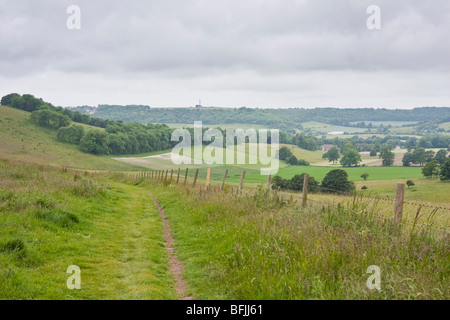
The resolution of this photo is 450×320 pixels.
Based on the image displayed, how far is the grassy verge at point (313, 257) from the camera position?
596 cm

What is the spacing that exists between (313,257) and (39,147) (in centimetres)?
10450

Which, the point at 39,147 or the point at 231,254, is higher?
the point at 231,254

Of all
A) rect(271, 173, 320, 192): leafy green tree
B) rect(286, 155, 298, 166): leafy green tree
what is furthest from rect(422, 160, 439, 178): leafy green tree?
rect(286, 155, 298, 166): leafy green tree

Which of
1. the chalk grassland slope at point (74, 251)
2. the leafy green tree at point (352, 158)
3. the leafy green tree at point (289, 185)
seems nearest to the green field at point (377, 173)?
the leafy green tree at point (352, 158)

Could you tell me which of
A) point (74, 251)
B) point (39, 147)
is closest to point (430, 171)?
point (74, 251)

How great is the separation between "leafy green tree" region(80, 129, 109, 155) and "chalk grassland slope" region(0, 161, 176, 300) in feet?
332

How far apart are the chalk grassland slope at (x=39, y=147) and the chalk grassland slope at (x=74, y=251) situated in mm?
72323

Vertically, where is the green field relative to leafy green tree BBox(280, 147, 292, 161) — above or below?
below

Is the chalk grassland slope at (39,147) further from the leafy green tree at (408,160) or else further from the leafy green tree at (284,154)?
the leafy green tree at (408,160)

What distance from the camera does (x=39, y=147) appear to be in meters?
96.8

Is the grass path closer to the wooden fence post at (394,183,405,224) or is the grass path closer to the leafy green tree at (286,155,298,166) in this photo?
the wooden fence post at (394,183,405,224)

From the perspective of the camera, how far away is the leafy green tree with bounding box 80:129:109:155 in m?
110

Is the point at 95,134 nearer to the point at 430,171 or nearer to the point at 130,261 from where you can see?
the point at 430,171
